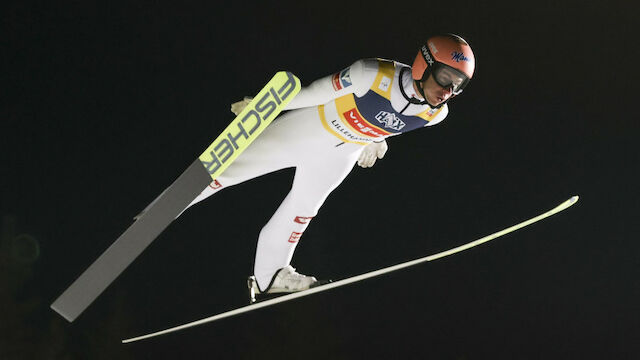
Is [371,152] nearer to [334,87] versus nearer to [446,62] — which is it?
[334,87]

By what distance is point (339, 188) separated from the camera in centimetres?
358

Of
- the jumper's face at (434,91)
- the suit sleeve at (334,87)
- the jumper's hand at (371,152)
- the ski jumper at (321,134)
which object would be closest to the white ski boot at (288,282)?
the ski jumper at (321,134)

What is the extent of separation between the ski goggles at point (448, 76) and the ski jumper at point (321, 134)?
0.10m

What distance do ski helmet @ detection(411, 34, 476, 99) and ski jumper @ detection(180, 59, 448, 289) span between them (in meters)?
0.08

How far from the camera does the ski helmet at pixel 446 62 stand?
7.49 feet

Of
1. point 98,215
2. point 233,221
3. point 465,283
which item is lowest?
point 465,283

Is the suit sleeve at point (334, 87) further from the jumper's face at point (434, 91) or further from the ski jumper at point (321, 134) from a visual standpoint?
the jumper's face at point (434, 91)

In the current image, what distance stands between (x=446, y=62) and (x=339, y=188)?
138 cm

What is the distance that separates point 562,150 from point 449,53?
157cm

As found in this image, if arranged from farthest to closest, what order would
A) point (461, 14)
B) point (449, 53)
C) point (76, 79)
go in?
point (461, 14) → point (76, 79) → point (449, 53)

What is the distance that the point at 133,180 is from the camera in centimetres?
328

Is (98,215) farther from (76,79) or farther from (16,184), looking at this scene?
(76,79)

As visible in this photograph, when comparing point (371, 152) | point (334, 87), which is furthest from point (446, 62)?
point (371, 152)

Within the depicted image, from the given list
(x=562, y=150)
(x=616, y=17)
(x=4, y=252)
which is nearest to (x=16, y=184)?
(x=4, y=252)
